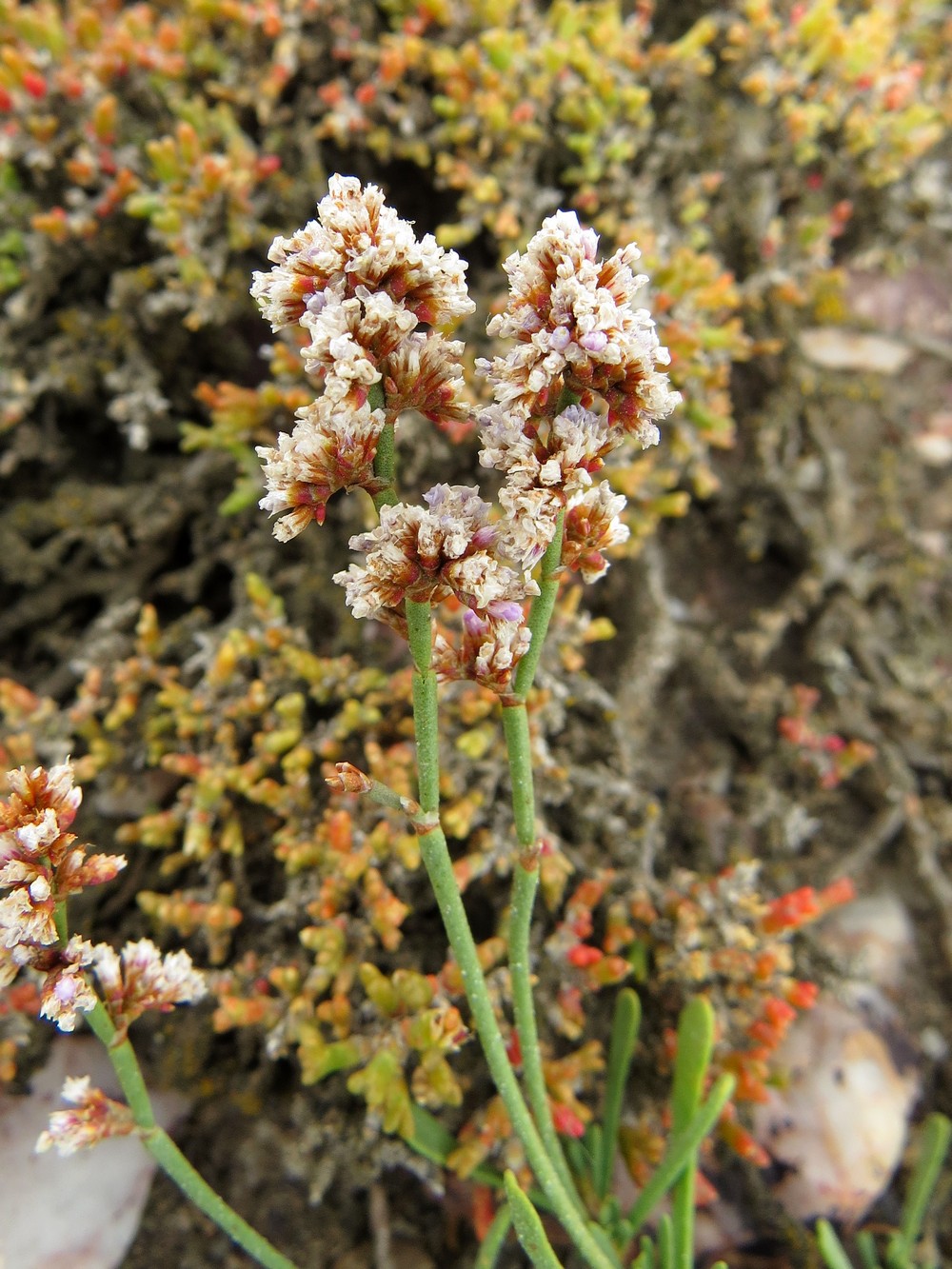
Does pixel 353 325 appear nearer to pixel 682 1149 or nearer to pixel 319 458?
pixel 319 458

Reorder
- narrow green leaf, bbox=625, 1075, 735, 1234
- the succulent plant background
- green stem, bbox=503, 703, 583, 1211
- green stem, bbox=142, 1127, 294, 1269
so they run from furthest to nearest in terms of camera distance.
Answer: the succulent plant background, narrow green leaf, bbox=625, 1075, 735, 1234, green stem, bbox=142, 1127, 294, 1269, green stem, bbox=503, 703, 583, 1211

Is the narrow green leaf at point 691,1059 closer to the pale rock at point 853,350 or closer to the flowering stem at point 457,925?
the flowering stem at point 457,925

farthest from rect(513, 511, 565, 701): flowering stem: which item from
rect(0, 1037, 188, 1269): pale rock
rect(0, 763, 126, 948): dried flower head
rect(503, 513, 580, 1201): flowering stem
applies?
rect(0, 1037, 188, 1269): pale rock

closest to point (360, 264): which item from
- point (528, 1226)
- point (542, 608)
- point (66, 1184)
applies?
point (542, 608)

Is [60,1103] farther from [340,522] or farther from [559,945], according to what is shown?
[340,522]

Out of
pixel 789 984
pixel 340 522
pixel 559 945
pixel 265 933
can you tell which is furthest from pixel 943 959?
pixel 340 522

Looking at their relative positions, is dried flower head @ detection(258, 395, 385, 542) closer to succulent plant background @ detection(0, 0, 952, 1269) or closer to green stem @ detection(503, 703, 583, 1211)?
green stem @ detection(503, 703, 583, 1211)
